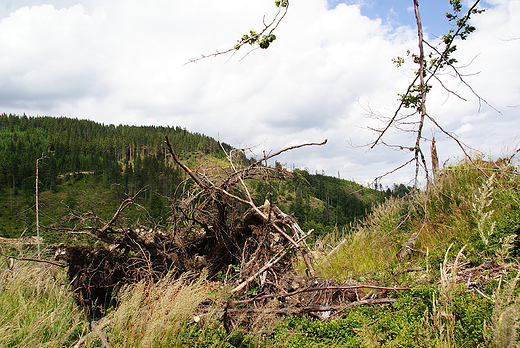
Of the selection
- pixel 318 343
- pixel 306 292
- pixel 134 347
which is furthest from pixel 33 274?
pixel 318 343

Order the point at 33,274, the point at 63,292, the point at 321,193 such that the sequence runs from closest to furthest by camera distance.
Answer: the point at 63,292
the point at 33,274
the point at 321,193

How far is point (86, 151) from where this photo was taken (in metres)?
116

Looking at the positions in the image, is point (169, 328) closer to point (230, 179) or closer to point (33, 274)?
point (230, 179)

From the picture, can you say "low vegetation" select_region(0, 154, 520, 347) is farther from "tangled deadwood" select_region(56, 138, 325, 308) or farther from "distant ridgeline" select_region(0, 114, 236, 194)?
"distant ridgeline" select_region(0, 114, 236, 194)

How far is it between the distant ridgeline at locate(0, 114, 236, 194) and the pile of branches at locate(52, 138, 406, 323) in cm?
7928

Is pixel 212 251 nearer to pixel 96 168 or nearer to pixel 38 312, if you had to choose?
pixel 38 312

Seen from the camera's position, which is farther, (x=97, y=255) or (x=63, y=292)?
(x=63, y=292)

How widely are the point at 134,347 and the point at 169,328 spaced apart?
310 mm

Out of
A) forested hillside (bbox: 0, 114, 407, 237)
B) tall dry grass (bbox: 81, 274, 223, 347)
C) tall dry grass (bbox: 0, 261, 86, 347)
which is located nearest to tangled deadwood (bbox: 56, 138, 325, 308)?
tall dry grass (bbox: 0, 261, 86, 347)

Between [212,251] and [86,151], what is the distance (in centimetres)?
13373

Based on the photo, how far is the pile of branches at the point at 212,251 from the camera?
3.52 metres

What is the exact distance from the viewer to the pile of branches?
3.52 m

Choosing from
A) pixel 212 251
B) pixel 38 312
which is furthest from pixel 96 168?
pixel 38 312

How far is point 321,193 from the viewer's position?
390 feet
